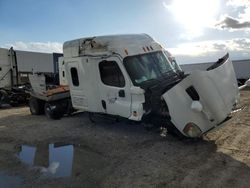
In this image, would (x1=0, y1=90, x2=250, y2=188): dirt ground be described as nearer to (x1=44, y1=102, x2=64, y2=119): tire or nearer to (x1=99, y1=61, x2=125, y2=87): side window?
(x1=99, y1=61, x2=125, y2=87): side window

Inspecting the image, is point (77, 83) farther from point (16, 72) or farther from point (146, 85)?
point (16, 72)

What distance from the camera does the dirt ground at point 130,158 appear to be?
5.71m

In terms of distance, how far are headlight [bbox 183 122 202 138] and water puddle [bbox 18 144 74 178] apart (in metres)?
2.61

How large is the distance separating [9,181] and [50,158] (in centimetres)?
153

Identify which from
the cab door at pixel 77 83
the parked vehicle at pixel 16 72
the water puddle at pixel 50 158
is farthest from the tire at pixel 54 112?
the parked vehicle at pixel 16 72

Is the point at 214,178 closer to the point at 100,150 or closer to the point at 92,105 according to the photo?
the point at 100,150

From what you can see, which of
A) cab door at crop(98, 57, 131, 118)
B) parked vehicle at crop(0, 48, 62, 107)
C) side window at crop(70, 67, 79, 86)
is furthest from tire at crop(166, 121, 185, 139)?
parked vehicle at crop(0, 48, 62, 107)

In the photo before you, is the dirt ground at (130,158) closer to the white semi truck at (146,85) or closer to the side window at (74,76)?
the white semi truck at (146,85)

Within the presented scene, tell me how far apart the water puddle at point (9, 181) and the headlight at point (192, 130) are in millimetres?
3594

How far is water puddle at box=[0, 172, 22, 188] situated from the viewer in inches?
229

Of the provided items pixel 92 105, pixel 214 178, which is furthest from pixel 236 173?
pixel 92 105

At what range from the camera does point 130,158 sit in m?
7.02

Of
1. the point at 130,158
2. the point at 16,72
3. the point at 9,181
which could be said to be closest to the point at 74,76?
the point at 130,158

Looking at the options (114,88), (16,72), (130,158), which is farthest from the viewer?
(16,72)
